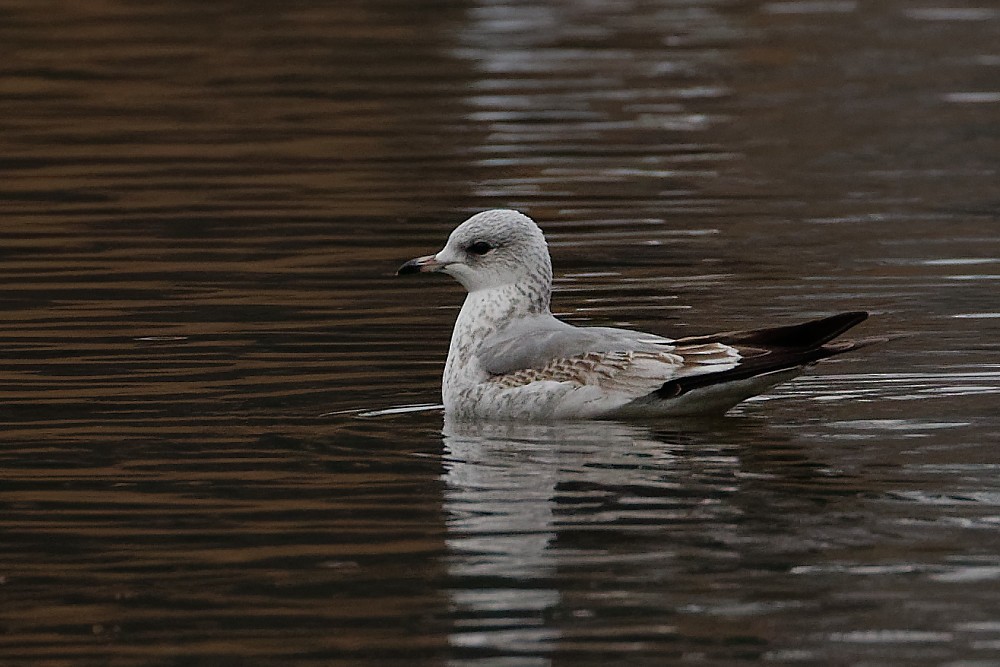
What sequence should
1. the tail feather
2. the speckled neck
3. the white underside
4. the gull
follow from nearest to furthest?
A: the tail feather, the gull, the white underside, the speckled neck

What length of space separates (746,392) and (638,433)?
0.48m

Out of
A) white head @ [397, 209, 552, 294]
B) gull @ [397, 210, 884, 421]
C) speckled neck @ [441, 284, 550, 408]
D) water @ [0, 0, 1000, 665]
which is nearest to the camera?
water @ [0, 0, 1000, 665]

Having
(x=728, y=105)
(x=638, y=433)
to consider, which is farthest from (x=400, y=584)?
(x=728, y=105)

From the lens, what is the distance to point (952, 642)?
6.98m

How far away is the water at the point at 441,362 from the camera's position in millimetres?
7438

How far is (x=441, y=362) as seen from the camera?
11758 mm

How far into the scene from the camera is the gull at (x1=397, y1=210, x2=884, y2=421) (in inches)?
382

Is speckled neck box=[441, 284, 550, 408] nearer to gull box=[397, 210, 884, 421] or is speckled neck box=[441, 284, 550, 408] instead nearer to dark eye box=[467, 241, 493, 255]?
gull box=[397, 210, 884, 421]

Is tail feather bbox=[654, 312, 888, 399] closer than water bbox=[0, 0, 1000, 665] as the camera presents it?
No

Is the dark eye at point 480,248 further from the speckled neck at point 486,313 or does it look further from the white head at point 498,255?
the speckled neck at point 486,313

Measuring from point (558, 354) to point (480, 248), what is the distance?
2.81ft

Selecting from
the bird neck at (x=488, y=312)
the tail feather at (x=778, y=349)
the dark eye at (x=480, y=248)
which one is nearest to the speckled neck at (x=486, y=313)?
the bird neck at (x=488, y=312)

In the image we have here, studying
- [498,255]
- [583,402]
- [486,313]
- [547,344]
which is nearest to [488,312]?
[486,313]

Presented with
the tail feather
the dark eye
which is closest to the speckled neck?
the dark eye
